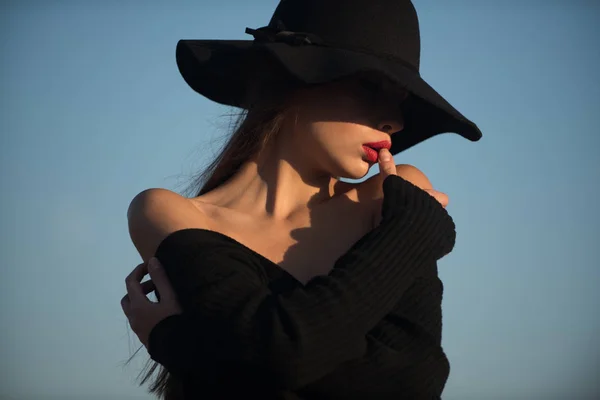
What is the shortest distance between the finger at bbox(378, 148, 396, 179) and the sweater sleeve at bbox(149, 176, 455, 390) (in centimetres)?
19

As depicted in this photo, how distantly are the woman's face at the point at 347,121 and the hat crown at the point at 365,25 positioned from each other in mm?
132

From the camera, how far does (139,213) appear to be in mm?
2807

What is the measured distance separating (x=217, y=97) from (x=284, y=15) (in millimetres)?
436

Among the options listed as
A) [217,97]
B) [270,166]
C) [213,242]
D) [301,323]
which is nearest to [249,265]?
[213,242]

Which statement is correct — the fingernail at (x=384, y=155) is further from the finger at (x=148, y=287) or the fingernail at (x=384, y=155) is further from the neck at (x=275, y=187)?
the finger at (x=148, y=287)

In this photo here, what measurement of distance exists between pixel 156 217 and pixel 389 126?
33.8 inches

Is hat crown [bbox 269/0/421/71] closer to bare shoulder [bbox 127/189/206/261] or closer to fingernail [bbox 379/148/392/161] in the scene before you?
fingernail [bbox 379/148/392/161]

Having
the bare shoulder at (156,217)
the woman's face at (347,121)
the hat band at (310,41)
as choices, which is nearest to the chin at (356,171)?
the woman's face at (347,121)

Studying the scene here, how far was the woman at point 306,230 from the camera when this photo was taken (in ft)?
7.77

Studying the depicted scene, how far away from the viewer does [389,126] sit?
2.91m

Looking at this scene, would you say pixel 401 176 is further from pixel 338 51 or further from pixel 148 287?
pixel 148 287

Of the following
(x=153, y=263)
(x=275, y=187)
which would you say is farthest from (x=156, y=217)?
(x=275, y=187)

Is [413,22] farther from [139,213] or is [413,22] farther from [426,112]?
[139,213]

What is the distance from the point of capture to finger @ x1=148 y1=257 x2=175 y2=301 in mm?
2602
